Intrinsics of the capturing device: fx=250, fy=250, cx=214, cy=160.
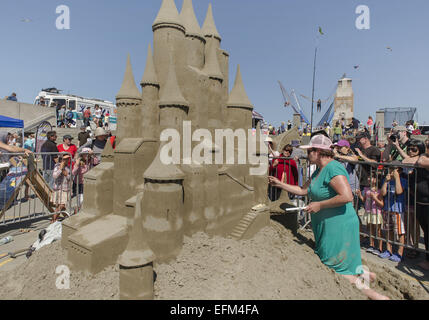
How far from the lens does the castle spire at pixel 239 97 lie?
243 inches

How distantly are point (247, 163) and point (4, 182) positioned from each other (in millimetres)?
6275

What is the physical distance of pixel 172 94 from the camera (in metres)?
4.60

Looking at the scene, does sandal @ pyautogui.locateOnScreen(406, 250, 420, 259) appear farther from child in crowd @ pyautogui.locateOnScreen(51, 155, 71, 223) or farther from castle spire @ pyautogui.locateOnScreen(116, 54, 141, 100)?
child in crowd @ pyautogui.locateOnScreen(51, 155, 71, 223)

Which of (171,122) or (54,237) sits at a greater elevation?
(171,122)

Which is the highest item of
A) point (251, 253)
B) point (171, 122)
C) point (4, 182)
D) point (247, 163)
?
point (171, 122)

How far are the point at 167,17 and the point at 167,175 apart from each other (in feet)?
11.0

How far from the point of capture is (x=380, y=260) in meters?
5.30

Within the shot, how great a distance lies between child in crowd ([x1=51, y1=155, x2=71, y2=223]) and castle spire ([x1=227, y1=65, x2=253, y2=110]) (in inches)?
204

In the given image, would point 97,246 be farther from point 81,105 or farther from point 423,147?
point 81,105

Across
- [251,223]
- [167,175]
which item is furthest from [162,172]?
[251,223]

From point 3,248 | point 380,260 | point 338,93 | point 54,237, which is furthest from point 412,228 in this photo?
point 338,93

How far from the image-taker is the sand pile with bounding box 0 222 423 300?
10.7 feet

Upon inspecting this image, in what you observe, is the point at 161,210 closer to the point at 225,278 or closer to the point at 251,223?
the point at 225,278

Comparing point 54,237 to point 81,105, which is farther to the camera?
point 81,105
